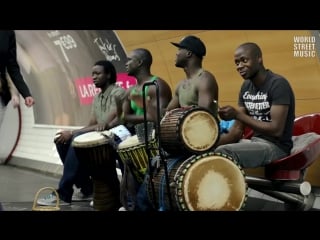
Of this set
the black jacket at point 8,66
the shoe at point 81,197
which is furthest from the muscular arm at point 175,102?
the shoe at point 81,197

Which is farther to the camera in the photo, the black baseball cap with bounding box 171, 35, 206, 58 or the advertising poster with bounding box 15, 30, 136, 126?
the advertising poster with bounding box 15, 30, 136, 126

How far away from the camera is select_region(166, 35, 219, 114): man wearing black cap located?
470cm

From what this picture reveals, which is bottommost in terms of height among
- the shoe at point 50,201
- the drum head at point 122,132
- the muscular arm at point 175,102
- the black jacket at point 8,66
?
the shoe at point 50,201

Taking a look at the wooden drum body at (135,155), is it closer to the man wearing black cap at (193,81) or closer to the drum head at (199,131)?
the man wearing black cap at (193,81)

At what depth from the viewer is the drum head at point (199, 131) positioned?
427 cm

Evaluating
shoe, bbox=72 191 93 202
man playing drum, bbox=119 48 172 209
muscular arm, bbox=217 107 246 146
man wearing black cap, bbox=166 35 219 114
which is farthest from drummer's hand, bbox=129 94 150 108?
shoe, bbox=72 191 93 202

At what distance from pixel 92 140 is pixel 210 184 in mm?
1245


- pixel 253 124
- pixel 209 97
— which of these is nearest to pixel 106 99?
pixel 209 97

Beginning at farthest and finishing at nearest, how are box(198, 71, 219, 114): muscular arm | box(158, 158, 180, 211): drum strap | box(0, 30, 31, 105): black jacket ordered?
box(0, 30, 31, 105): black jacket < box(198, 71, 219, 114): muscular arm < box(158, 158, 180, 211): drum strap

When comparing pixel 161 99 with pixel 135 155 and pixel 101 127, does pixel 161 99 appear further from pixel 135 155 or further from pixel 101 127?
pixel 101 127

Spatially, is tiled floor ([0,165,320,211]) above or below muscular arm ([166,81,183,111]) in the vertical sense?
below

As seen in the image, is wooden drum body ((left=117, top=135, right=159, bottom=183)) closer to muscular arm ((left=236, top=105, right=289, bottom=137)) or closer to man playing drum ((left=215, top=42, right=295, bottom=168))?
man playing drum ((left=215, top=42, right=295, bottom=168))

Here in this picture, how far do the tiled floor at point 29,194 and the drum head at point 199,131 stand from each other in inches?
27.8

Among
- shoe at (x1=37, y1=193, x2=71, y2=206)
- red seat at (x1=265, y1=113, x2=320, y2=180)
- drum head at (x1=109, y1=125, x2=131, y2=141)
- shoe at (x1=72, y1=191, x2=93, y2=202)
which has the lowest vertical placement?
shoe at (x1=72, y1=191, x2=93, y2=202)
